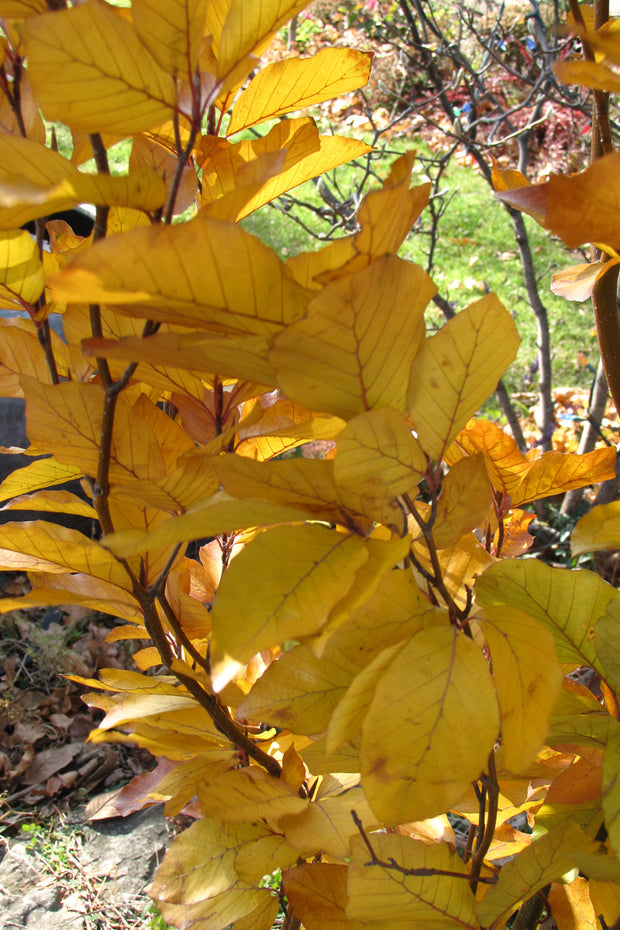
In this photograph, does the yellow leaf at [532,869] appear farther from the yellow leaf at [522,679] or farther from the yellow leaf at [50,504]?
the yellow leaf at [50,504]

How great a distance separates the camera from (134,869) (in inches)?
74.6

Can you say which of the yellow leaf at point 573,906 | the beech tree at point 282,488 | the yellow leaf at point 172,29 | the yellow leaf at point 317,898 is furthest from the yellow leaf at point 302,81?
the yellow leaf at point 573,906

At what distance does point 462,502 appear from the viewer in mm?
541

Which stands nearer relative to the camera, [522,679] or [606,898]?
[522,679]

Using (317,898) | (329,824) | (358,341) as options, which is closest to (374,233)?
(358,341)

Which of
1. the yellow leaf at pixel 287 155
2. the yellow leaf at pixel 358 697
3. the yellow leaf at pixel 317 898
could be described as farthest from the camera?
the yellow leaf at pixel 317 898

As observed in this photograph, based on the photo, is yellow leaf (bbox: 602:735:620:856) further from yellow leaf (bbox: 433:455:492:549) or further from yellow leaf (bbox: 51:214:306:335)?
yellow leaf (bbox: 51:214:306:335)

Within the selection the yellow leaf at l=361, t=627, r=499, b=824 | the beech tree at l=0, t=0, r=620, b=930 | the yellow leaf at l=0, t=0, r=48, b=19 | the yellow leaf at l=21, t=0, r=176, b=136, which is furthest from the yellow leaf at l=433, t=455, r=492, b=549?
the yellow leaf at l=0, t=0, r=48, b=19

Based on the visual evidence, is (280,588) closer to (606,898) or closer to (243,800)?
(243,800)

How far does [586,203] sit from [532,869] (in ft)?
1.80

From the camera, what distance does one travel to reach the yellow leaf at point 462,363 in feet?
1.62

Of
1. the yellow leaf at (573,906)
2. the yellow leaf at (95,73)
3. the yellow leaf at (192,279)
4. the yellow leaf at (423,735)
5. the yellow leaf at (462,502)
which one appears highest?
the yellow leaf at (95,73)

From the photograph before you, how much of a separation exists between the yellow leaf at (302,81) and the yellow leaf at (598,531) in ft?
1.38

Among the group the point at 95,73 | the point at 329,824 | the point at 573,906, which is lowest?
the point at 573,906
